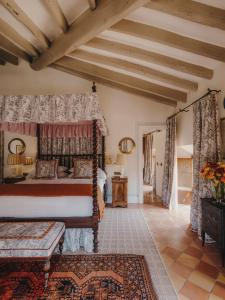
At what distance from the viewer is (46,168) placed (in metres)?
4.77

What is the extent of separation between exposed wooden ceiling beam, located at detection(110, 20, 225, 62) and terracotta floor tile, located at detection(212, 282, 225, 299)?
2.70m

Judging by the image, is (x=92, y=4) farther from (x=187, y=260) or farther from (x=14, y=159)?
(x=14, y=159)

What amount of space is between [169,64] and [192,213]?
2.58 m

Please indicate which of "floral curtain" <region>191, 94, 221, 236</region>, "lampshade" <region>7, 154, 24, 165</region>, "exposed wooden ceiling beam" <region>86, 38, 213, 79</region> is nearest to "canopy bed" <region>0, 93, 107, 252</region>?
"exposed wooden ceiling beam" <region>86, 38, 213, 79</region>

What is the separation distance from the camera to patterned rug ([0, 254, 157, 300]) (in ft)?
6.20

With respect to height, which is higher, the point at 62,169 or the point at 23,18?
the point at 23,18

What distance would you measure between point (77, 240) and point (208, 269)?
1.68 m

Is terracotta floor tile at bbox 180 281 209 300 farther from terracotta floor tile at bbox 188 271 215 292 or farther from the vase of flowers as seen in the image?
the vase of flowers

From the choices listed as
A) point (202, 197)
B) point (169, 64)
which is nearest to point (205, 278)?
point (202, 197)

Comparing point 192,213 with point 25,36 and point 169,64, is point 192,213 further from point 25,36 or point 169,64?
point 25,36

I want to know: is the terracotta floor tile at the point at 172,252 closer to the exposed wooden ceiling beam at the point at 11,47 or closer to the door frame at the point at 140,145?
the door frame at the point at 140,145

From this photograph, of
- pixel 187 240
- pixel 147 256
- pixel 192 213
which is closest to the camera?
pixel 147 256

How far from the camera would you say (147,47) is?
3195 mm

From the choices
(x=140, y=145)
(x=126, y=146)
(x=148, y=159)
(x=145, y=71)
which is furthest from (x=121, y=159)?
(x=148, y=159)
